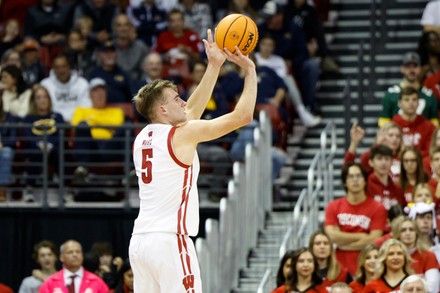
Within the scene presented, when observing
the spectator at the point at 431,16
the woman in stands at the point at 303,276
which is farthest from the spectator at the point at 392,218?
the spectator at the point at 431,16

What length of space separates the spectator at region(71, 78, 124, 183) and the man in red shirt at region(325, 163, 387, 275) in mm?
3596

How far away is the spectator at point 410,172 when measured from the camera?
15.9m

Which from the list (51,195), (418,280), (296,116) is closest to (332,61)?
(296,116)

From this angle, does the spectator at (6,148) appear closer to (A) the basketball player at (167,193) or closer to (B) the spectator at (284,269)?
(B) the spectator at (284,269)

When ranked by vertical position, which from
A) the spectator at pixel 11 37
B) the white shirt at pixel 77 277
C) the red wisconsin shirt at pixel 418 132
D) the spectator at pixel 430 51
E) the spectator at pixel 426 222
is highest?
the spectator at pixel 11 37

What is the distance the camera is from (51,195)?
19.3 m

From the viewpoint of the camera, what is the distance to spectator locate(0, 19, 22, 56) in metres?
21.6

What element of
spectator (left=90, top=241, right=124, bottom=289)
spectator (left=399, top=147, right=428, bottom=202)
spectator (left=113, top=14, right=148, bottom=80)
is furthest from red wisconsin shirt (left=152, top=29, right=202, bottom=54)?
spectator (left=399, top=147, right=428, bottom=202)

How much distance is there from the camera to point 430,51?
65.0ft

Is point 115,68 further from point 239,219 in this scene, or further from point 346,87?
point 239,219

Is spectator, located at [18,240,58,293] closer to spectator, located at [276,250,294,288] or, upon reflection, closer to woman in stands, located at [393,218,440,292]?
spectator, located at [276,250,294,288]

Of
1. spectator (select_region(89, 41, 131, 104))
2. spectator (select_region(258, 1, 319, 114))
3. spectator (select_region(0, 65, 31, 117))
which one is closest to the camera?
spectator (select_region(0, 65, 31, 117))

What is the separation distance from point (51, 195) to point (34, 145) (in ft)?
2.43

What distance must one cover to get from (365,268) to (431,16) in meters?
6.89
